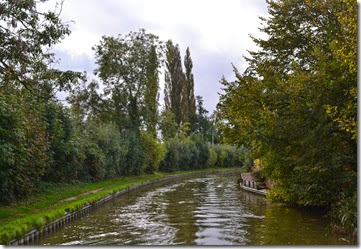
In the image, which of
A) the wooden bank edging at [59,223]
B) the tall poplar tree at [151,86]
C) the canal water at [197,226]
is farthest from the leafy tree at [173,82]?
the canal water at [197,226]

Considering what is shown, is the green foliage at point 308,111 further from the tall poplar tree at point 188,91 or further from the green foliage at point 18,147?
the tall poplar tree at point 188,91

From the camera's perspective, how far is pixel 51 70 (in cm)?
1587

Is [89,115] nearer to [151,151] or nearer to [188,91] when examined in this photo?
[151,151]

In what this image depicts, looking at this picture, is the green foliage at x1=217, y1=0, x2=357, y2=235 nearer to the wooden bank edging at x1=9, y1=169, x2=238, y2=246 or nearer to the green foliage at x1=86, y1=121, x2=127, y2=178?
the wooden bank edging at x1=9, y1=169, x2=238, y2=246

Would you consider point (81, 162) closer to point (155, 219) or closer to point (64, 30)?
point (155, 219)

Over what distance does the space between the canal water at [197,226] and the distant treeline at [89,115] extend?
3678 millimetres

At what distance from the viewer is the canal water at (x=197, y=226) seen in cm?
1299

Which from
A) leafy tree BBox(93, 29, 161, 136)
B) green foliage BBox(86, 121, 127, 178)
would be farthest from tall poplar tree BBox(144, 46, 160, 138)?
green foliage BBox(86, 121, 127, 178)

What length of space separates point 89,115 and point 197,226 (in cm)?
3290

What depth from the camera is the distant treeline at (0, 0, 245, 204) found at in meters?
15.1

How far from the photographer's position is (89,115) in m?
46.5

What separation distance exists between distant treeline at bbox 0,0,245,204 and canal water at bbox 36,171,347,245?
12.1 feet

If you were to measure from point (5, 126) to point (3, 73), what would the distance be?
1.83m

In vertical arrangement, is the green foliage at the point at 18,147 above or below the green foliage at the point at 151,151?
below
